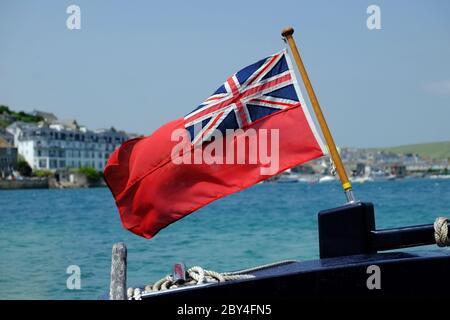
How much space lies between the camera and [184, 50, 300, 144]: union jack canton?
6305 millimetres

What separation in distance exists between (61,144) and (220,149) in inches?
6723

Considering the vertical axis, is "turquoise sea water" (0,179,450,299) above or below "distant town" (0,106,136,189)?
below

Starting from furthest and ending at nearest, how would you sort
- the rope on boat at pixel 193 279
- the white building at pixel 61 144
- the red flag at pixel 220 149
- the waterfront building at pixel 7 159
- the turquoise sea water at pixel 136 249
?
the white building at pixel 61 144
the waterfront building at pixel 7 159
the turquoise sea water at pixel 136 249
the red flag at pixel 220 149
the rope on boat at pixel 193 279

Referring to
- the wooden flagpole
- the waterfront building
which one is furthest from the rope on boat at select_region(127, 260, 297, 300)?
the waterfront building

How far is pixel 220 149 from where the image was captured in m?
6.38

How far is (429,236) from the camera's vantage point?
5414 mm

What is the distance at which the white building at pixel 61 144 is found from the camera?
165750 millimetres

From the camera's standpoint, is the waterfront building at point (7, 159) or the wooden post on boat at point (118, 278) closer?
the wooden post on boat at point (118, 278)

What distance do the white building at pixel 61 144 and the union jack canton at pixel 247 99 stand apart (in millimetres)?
162641

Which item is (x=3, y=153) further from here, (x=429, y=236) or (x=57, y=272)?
(x=429, y=236)

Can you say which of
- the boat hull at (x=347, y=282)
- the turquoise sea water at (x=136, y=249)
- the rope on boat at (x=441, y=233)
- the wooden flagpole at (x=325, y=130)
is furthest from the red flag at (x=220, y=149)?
the turquoise sea water at (x=136, y=249)

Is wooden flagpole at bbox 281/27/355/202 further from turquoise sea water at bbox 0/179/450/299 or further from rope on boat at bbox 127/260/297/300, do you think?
turquoise sea water at bbox 0/179/450/299

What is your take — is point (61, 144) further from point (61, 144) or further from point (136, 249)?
point (136, 249)

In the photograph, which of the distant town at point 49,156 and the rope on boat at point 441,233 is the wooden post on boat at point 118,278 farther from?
the distant town at point 49,156
